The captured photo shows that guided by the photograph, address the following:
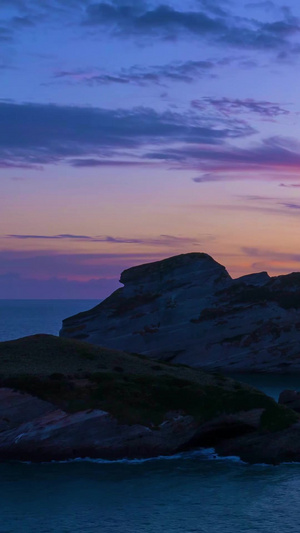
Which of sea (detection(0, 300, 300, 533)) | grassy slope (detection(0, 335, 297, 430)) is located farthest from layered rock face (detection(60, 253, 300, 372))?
sea (detection(0, 300, 300, 533))

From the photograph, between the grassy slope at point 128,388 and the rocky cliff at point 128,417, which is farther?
the grassy slope at point 128,388

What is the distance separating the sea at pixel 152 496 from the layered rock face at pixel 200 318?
66.6m

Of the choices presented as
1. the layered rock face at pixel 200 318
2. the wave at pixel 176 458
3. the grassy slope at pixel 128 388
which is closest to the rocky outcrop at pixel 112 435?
the wave at pixel 176 458

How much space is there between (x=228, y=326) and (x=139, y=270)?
23.2 m

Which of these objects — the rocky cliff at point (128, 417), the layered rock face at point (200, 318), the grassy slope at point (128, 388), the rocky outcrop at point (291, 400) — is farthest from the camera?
the layered rock face at point (200, 318)

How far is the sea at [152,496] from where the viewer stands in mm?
48688

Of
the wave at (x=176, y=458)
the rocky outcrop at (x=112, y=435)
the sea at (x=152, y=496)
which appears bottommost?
the sea at (x=152, y=496)

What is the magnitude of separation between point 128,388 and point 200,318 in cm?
6699

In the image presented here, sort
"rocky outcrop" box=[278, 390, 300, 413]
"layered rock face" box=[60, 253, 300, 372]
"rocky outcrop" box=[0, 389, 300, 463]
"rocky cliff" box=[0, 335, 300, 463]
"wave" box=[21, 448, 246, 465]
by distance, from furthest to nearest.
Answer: "layered rock face" box=[60, 253, 300, 372] → "rocky outcrop" box=[278, 390, 300, 413] → "rocky cliff" box=[0, 335, 300, 463] → "rocky outcrop" box=[0, 389, 300, 463] → "wave" box=[21, 448, 246, 465]

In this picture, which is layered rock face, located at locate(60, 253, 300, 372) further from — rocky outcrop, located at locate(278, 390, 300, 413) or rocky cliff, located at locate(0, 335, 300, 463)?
rocky cliff, located at locate(0, 335, 300, 463)

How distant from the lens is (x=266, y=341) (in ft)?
435

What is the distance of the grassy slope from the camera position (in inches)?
2630

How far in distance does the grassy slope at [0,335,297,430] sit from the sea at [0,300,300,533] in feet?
15.4

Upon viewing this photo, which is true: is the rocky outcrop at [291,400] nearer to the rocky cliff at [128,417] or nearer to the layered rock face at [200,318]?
the rocky cliff at [128,417]
